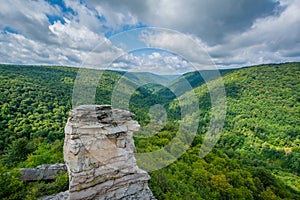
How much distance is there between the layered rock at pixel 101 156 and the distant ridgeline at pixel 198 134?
129 inches

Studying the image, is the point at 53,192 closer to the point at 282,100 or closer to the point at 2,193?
the point at 2,193

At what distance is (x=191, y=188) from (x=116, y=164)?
41.5ft

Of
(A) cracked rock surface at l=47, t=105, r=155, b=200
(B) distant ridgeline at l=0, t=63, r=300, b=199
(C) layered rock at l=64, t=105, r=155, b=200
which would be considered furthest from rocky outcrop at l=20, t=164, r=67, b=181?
(C) layered rock at l=64, t=105, r=155, b=200

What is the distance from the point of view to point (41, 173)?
13648 mm

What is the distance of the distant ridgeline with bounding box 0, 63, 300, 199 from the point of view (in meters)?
18.1

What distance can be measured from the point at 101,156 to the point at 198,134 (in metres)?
55.6

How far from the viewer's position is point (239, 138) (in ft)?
257

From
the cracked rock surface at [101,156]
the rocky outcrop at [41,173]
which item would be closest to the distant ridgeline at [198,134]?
the rocky outcrop at [41,173]

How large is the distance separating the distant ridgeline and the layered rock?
3.27 meters

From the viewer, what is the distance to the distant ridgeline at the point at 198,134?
59.3 ft

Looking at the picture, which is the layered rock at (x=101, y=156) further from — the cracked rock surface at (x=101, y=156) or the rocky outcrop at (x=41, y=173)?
the rocky outcrop at (x=41, y=173)

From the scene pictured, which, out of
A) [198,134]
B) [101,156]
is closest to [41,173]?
[101,156]

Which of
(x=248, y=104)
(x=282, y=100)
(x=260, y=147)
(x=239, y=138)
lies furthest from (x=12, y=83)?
(x=282, y=100)

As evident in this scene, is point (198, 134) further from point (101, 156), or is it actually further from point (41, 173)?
point (101, 156)
